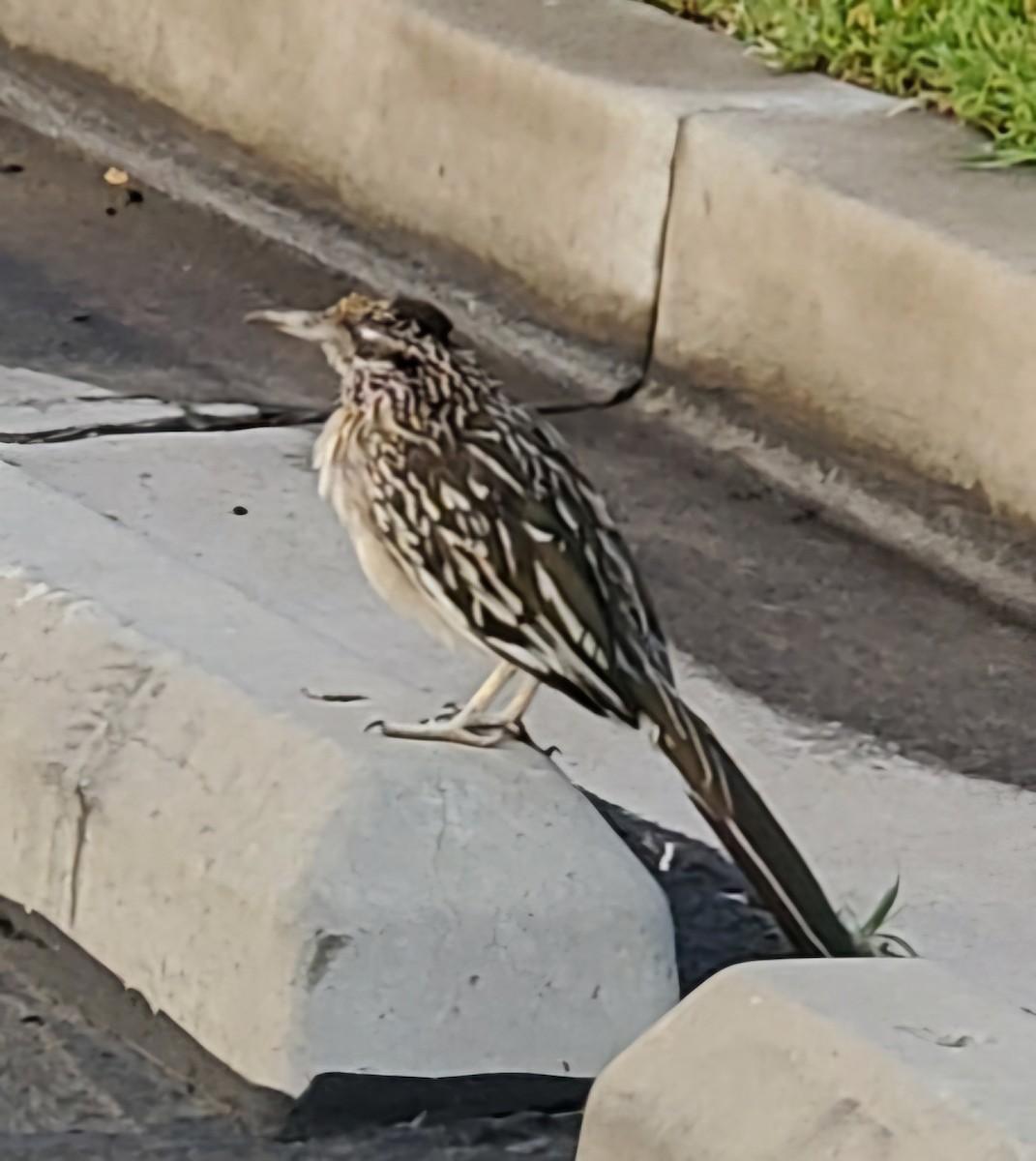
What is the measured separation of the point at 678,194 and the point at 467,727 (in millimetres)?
2374

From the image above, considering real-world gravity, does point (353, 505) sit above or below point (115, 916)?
above

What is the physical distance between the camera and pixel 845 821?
184 inches

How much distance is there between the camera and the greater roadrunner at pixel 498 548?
3.93 metres

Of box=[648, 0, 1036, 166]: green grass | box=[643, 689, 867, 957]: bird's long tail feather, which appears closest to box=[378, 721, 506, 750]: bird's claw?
box=[643, 689, 867, 957]: bird's long tail feather

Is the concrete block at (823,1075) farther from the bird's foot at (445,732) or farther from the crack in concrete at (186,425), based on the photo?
the crack in concrete at (186,425)

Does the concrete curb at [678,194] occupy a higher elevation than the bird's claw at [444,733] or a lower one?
higher

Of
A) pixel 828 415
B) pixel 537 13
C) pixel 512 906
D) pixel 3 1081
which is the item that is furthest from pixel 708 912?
pixel 537 13

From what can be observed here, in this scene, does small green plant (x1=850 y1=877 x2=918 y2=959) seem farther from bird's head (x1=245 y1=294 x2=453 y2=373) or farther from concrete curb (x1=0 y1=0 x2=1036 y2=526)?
concrete curb (x1=0 y1=0 x2=1036 y2=526)

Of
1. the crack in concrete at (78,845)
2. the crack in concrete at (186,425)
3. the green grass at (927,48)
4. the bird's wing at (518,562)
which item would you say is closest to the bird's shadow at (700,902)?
the bird's wing at (518,562)

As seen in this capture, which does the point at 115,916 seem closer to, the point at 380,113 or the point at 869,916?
the point at 869,916

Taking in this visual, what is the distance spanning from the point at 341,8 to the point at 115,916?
12.3 ft

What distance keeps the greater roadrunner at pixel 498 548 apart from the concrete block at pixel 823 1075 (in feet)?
Answer: 2.22

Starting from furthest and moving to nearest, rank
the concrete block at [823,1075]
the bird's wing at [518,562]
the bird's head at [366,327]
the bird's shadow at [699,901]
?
the bird's shadow at [699,901] → the bird's head at [366,327] → the bird's wing at [518,562] → the concrete block at [823,1075]

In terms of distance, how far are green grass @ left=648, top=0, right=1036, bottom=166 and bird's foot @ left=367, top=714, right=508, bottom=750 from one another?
→ 258 cm
